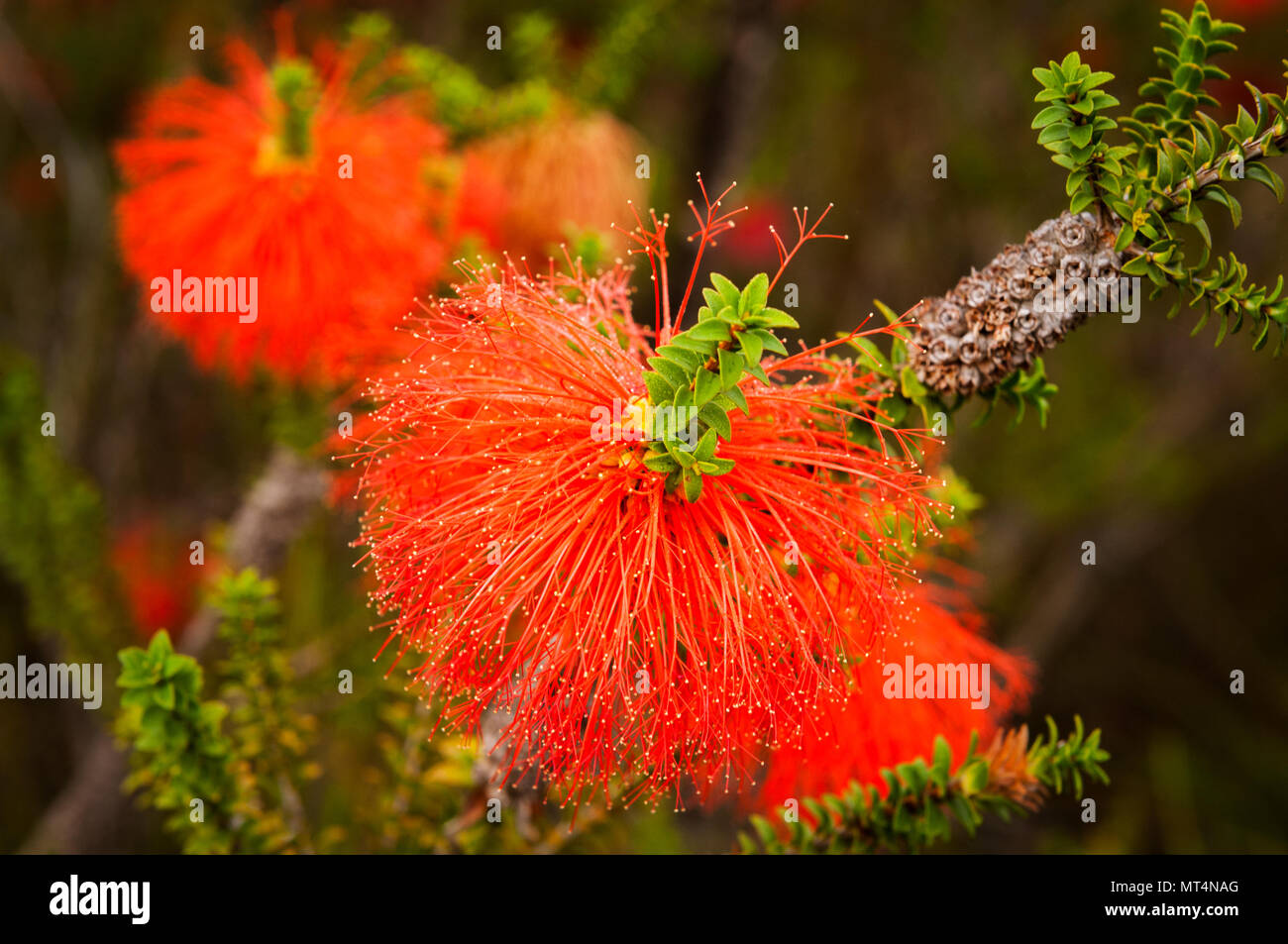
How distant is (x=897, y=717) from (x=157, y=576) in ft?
13.6

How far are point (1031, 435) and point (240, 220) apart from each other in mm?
3520

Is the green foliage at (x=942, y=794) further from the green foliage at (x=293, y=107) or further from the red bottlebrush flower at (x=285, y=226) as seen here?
the green foliage at (x=293, y=107)

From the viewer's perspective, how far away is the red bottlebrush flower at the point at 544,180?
288 cm

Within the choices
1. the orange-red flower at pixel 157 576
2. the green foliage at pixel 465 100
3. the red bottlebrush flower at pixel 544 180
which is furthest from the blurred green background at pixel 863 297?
the green foliage at pixel 465 100

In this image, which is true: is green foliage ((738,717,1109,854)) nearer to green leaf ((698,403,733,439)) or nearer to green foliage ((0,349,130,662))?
green leaf ((698,403,733,439))

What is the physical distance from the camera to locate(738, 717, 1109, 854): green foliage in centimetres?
150

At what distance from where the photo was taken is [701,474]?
1.29m

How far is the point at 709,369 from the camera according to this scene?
114 centimetres

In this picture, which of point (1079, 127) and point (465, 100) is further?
point (465, 100)

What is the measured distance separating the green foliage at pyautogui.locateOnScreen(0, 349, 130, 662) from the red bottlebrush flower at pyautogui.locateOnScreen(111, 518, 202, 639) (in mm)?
1445

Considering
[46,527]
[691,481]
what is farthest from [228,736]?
[46,527]

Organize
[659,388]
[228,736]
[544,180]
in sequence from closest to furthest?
[659,388] → [228,736] → [544,180]

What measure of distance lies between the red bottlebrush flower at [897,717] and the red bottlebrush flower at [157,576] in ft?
11.7

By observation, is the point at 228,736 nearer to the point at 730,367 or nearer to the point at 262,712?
the point at 262,712
